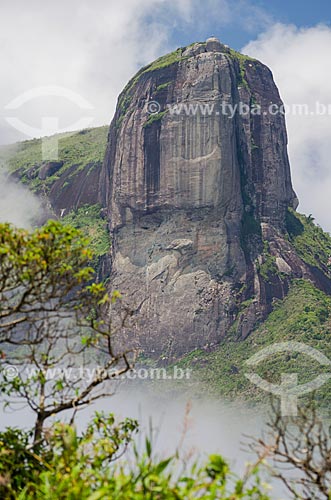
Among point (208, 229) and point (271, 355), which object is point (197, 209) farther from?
point (271, 355)

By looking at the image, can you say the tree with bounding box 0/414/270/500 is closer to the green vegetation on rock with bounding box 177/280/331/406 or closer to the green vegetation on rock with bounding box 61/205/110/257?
the green vegetation on rock with bounding box 177/280/331/406

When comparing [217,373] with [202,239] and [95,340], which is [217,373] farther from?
[95,340]

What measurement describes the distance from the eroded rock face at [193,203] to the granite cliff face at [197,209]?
0.50 feet

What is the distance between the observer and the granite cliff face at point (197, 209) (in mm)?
104125

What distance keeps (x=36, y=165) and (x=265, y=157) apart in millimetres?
53640

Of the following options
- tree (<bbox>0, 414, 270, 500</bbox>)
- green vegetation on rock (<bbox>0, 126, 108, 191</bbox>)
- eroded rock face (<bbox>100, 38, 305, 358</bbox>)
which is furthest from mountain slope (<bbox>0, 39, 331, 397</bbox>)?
tree (<bbox>0, 414, 270, 500</bbox>)

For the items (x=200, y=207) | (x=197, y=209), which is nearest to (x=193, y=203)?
(x=197, y=209)

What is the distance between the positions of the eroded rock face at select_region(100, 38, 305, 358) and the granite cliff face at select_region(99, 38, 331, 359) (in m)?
0.15

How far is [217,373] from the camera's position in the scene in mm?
97625

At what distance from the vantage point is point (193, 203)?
350 feet

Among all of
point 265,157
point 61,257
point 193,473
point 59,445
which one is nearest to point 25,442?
point 59,445

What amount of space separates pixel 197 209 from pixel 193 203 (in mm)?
1018

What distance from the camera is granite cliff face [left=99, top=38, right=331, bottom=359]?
4099 inches

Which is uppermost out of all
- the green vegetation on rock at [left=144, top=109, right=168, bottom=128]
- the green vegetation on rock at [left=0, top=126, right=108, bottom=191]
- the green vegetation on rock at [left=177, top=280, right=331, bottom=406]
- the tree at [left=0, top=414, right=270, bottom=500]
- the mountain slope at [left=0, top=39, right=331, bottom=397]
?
the green vegetation on rock at [left=0, top=126, right=108, bottom=191]
